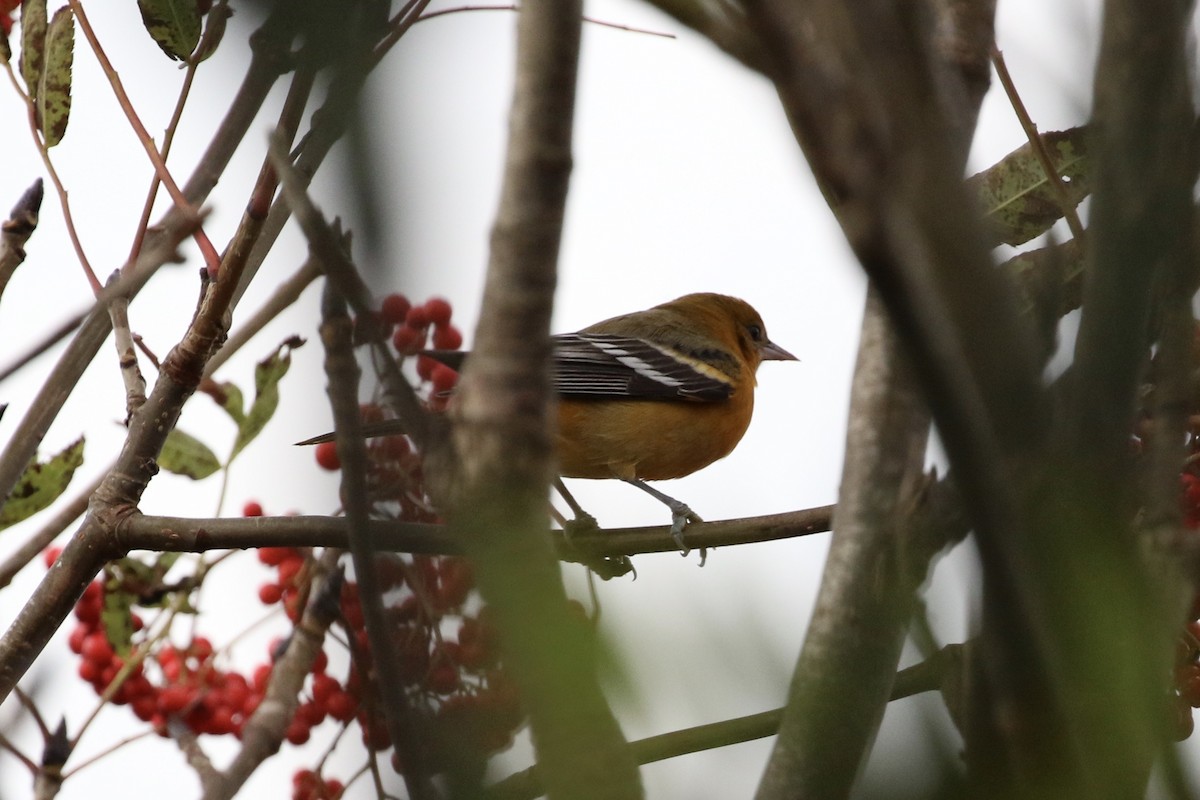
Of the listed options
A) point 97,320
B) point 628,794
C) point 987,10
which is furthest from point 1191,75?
point 97,320

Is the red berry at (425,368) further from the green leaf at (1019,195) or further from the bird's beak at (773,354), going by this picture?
the bird's beak at (773,354)

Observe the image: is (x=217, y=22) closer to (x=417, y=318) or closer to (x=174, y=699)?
(x=417, y=318)

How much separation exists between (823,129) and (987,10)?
5.18ft

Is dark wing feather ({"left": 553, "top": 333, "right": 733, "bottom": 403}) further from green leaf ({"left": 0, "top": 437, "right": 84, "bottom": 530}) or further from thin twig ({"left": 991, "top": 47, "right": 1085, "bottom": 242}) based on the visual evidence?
thin twig ({"left": 991, "top": 47, "right": 1085, "bottom": 242})

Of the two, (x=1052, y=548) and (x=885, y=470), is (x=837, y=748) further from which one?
(x=885, y=470)

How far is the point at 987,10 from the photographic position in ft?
6.84

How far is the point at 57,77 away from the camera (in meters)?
3.28

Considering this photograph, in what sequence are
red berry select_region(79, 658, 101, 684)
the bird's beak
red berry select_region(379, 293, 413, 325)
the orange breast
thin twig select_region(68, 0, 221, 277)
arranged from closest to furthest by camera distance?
red berry select_region(379, 293, 413, 325) → thin twig select_region(68, 0, 221, 277) → red berry select_region(79, 658, 101, 684) → the orange breast → the bird's beak

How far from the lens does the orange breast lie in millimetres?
5922

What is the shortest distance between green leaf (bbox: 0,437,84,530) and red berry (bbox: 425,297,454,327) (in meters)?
2.43

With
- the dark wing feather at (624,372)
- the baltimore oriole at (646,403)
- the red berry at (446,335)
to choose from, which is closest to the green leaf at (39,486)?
the red berry at (446,335)

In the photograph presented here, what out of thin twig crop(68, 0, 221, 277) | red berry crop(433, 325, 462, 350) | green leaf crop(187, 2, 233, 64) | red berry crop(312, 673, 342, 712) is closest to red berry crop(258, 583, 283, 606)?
red berry crop(312, 673, 342, 712)

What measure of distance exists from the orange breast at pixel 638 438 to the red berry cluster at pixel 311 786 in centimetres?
246

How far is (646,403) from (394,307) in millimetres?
5243
